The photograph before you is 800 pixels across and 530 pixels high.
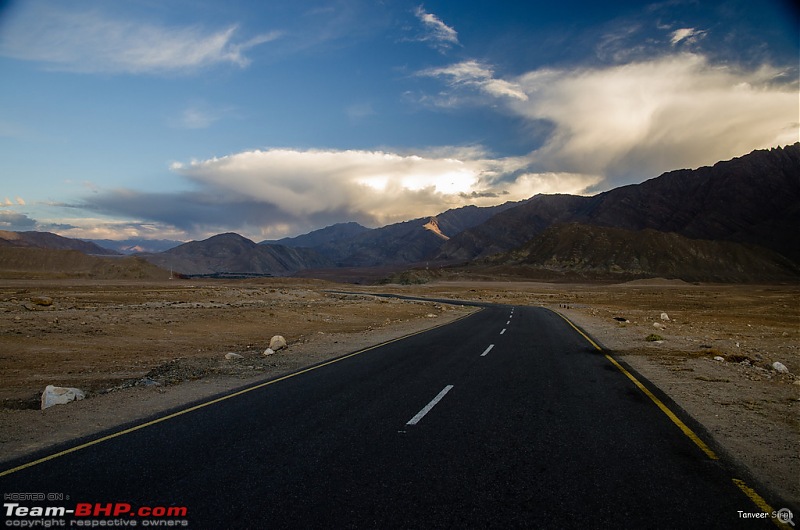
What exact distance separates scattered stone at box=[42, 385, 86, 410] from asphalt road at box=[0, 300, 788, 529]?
11.0ft

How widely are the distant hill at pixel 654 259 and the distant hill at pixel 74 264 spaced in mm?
124356

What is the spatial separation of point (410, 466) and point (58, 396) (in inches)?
323

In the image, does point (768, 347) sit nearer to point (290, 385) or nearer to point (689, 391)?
point (689, 391)

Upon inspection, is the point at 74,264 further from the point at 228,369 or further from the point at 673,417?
the point at 673,417

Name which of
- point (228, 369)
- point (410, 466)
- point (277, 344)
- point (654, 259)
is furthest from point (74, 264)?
point (654, 259)

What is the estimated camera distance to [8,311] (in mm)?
30156

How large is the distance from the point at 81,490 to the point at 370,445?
3.35 metres

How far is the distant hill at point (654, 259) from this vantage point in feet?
470

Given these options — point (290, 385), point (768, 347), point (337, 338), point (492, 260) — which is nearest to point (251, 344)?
point (337, 338)

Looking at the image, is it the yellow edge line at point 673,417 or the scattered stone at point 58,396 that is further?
the scattered stone at point 58,396

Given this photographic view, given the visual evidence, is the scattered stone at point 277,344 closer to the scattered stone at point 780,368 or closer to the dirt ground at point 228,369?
the dirt ground at point 228,369

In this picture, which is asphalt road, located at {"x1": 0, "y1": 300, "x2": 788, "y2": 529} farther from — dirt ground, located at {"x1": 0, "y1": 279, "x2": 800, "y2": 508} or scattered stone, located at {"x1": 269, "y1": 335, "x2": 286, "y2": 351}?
scattered stone, located at {"x1": 269, "y1": 335, "x2": 286, "y2": 351}

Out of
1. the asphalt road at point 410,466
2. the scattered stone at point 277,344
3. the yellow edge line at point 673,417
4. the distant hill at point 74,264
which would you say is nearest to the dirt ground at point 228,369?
the yellow edge line at point 673,417

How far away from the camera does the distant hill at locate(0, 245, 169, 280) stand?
5325 inches
